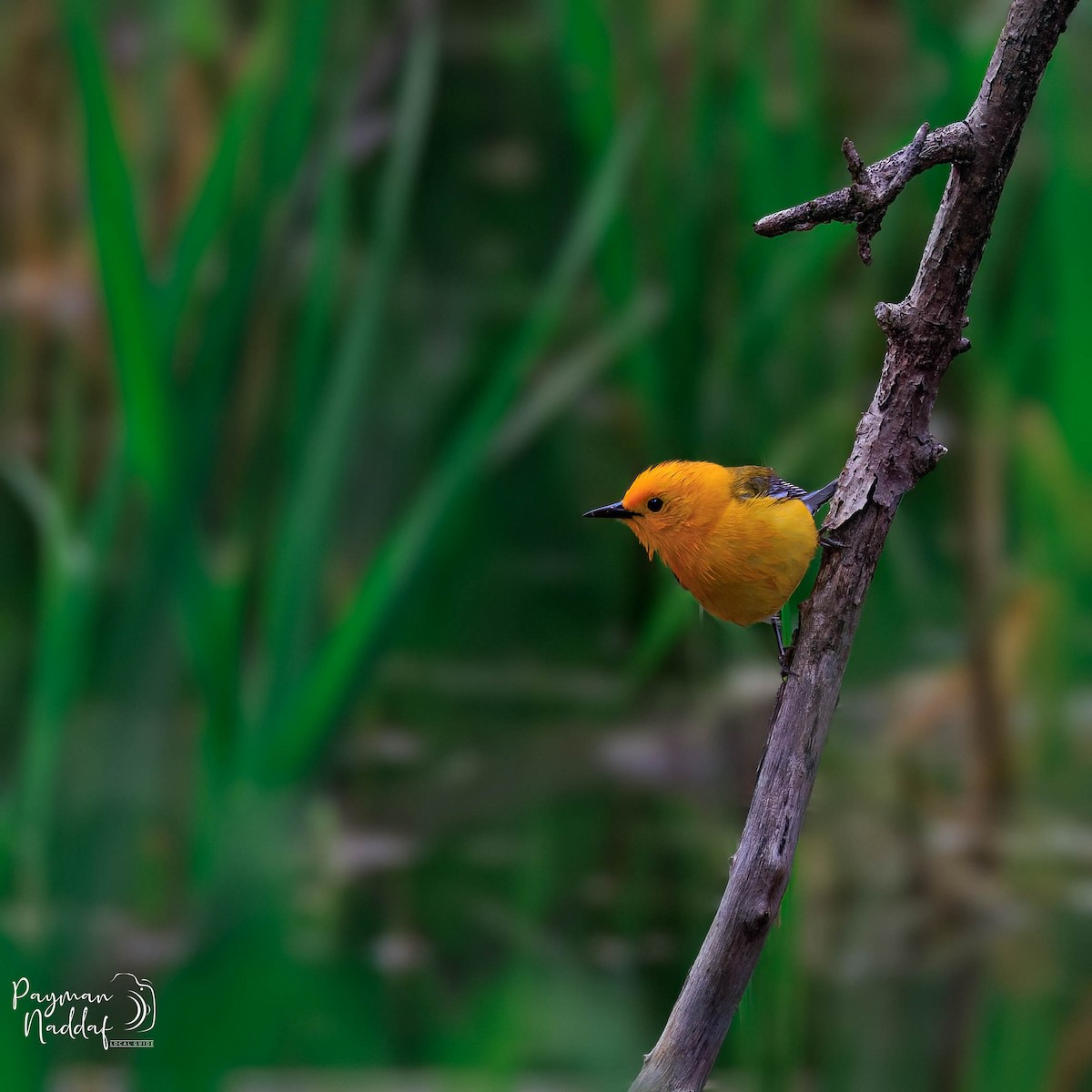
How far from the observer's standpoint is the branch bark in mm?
213

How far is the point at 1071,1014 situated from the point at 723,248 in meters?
0.82

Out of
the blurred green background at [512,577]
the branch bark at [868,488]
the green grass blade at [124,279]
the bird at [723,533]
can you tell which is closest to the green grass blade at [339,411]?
the blurred green background at [512,577]

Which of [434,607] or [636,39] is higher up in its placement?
[636,39]

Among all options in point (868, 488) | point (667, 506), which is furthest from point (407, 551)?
point (868, 488)

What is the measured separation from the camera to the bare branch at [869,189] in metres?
0.19

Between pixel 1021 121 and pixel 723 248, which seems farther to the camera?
pixel 723 248

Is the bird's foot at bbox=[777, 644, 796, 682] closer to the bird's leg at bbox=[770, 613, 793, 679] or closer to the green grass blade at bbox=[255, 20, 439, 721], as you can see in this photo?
the bird's leg at bbox=[770, 613, 793, 679]

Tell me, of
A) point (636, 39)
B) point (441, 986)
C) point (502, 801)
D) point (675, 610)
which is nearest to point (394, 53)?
point (636, 39)

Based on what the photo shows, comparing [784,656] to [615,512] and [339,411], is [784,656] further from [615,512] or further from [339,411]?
[339,411]

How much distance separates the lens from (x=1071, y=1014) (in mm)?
1112

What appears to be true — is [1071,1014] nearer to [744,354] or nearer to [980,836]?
[980,836]

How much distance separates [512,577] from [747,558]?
0.88 meters

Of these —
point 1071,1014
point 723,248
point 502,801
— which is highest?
point 723,248

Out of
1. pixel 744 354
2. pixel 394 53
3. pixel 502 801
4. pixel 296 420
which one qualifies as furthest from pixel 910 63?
pixel 502 801
